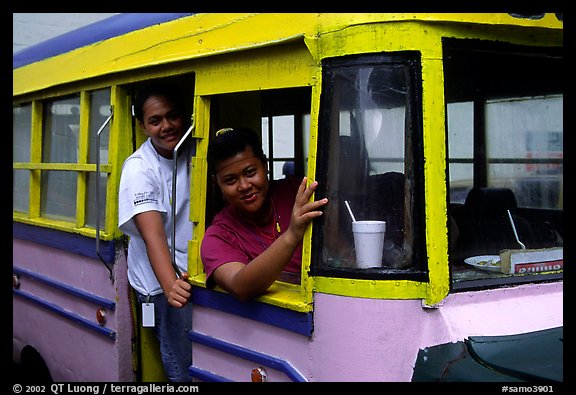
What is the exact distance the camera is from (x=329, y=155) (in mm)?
2236

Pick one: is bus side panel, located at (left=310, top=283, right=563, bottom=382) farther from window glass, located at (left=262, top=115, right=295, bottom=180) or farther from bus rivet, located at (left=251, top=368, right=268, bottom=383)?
window glass, located at (left=262, top=115, right=295, bottom=180)

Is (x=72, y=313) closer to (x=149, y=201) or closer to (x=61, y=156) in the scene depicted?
(x=61, y=156)

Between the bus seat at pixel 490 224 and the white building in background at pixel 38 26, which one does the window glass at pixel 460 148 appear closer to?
the bus seat at pixel 490 224

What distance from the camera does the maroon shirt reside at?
8.32 feet

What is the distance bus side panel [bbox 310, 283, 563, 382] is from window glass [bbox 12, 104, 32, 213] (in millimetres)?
3096

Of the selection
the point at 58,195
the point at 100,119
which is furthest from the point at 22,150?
the point at 100,119

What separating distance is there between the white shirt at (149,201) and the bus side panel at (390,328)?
111cm

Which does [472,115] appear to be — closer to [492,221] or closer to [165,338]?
[492,221]

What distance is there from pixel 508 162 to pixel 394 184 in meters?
0.72

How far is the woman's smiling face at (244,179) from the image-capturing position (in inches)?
101

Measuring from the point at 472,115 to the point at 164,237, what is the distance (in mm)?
1399

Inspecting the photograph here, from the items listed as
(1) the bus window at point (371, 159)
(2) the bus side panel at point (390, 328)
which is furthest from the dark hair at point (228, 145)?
(2) the bus side panel at point (390, 328)

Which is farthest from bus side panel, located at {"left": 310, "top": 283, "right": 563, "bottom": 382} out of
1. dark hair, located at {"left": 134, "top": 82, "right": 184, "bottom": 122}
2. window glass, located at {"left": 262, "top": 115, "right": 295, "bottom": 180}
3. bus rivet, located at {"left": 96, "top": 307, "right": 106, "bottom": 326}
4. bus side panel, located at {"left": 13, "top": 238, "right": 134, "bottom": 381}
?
window glass, located at {"left": 262, "top": 115, "right": 295, "bottom": 180}
